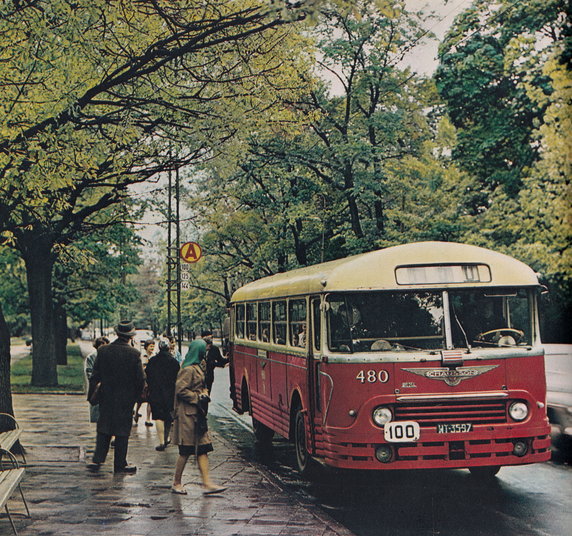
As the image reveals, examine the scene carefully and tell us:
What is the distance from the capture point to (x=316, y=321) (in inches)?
416

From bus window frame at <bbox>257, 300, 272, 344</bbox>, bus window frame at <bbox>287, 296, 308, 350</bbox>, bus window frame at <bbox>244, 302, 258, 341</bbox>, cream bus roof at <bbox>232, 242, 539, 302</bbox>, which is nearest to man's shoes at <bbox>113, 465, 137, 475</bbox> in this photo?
bus window frame at <bbox>287, 296, 308, 350</bbox>

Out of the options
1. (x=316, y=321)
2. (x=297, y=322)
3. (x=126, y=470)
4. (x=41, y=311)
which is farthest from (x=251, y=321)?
(x=41, y=311)

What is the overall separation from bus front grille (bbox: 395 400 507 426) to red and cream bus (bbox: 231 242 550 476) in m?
0.01

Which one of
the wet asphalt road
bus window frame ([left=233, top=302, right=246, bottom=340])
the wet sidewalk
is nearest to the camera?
the wet sidewalk

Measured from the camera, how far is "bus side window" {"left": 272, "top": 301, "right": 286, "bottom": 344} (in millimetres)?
12617

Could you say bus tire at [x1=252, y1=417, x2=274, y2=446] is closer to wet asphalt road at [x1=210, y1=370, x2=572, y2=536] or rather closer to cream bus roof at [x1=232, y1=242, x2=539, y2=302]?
wet asphalt road at [x1=210, y1=370, x2=572, y2=536]

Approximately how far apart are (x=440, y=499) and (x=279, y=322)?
3.97 metres

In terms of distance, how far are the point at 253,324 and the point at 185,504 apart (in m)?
6.29

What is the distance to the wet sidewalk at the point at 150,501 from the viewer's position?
7.98 metres

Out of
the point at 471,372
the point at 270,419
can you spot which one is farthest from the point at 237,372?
the point at 471,372

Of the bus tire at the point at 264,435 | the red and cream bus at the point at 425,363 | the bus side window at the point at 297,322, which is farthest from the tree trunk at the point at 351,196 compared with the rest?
the red and cream bus at the point at 425,363

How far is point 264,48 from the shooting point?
1202cm

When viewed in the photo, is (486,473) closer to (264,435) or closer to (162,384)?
(264,435)

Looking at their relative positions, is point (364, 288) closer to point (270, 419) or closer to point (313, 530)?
point (313, 530)
